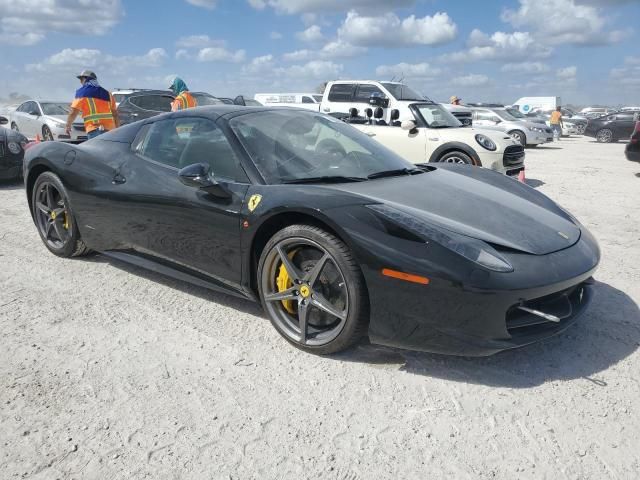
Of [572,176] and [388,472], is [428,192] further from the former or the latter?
[572,176]

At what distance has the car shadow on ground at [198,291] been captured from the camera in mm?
3334

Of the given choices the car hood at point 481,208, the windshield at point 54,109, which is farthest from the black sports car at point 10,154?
the car hood at point 481,208

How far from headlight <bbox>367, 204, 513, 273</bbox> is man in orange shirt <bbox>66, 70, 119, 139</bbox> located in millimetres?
5488

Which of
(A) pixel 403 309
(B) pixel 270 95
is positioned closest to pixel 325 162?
(A) pixel 403 309

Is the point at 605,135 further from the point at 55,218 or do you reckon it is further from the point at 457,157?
the point at 55,218

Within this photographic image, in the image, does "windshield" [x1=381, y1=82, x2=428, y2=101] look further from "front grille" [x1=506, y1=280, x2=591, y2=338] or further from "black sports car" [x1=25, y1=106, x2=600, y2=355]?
A: "front grille" [x1=506, y1=280, x2=591, y2=338]

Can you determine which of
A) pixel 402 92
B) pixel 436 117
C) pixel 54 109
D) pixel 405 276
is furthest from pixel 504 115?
pixel 405 276

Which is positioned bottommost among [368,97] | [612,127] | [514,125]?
[612,127]

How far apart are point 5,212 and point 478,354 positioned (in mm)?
5934

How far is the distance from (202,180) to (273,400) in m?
1.26

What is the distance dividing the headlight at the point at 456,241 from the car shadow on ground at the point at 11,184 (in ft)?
24.1

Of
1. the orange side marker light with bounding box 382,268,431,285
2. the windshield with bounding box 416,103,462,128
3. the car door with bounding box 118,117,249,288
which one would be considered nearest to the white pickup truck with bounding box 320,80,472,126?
the windshield with bounding box 416,103,462,128

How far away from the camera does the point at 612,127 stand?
68.7ft

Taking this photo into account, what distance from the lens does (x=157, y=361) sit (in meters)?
2.67
